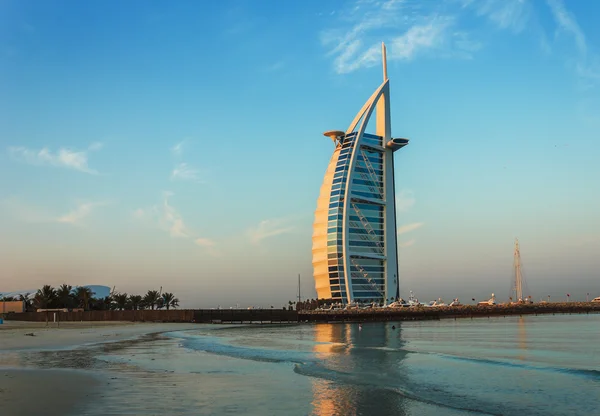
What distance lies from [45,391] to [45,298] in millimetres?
120452

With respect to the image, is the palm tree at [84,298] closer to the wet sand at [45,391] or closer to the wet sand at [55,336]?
the wet sand at [55,336]

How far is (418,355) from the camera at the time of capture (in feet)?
118

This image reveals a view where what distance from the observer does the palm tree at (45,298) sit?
128 meters

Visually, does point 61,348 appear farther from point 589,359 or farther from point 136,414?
point 589,359

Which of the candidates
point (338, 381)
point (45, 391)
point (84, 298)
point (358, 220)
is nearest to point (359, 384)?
point (338, 381)

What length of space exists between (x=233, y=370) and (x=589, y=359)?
833 inches

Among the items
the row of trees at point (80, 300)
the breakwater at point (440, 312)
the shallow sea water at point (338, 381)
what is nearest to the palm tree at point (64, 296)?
the row of trees at point (80, 300)

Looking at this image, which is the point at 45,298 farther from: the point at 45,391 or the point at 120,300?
the point at 45,391

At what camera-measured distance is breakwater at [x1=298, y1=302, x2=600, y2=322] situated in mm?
112500

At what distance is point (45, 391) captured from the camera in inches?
766

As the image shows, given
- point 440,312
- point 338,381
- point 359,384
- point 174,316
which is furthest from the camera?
point 440,312

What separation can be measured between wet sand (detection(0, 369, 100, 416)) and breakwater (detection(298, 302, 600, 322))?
89.9 m

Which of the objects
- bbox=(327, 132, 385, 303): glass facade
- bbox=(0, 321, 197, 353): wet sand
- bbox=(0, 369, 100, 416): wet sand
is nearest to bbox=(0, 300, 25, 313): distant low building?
bbox=(0, 321, 197, 353): wet sand

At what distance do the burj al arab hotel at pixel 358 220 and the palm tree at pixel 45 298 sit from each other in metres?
61.9
